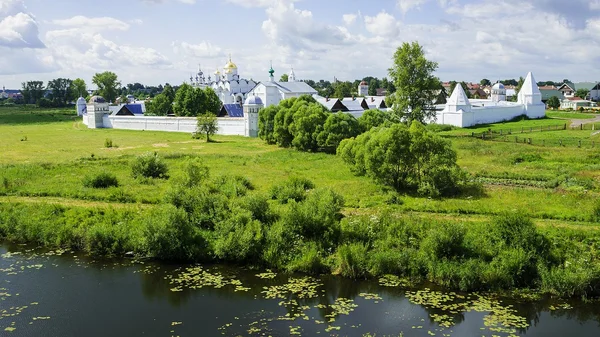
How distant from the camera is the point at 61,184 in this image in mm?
21547

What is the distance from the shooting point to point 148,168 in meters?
23.4

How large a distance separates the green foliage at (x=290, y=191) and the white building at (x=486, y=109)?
32.7 metres

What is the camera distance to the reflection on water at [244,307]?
10.7 metres

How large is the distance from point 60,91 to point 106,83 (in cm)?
2550

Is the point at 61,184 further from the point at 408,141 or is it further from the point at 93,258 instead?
the point at 408,141

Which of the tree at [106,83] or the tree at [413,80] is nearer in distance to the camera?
the tree at [413,80]

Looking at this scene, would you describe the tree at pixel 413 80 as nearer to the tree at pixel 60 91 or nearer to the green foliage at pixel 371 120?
the green foliage at pixel 371 120

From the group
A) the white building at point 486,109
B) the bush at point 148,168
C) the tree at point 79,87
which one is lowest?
the bush at point 148,168

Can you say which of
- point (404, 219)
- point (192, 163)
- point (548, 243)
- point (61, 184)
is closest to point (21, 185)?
point (61, 184)

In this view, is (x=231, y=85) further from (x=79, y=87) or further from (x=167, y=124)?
(x=79, y=87)

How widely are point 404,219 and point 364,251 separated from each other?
7.61 feet

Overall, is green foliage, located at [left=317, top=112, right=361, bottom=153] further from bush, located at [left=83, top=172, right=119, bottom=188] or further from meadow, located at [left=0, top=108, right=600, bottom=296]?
bush, located at [left=83, top=172, right=119, bottom=188]

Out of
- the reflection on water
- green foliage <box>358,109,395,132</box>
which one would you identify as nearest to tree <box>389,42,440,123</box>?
green foliage <box>358,109,395,132</box>

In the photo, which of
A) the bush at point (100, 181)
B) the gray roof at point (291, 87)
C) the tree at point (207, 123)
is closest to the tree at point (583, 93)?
the gray roof at point (291, 87)
